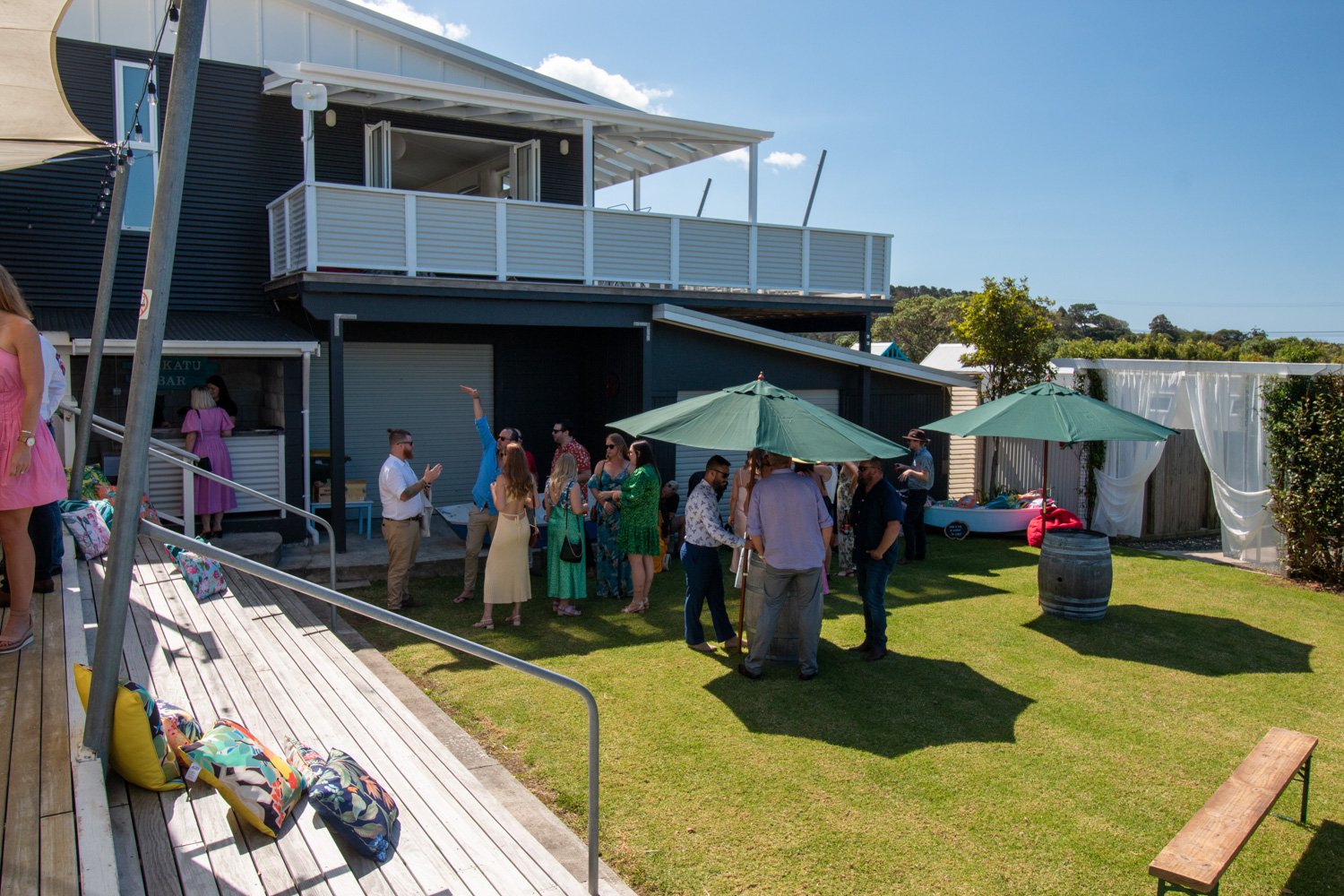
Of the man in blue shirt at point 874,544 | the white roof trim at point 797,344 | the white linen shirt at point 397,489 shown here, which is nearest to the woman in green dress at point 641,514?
the white linen shirt at point 397,489

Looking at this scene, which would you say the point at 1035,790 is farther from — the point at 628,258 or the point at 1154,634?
the point at 628,258

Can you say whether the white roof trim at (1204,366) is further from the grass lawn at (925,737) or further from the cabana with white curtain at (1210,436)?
the grass lawn at (925,737)

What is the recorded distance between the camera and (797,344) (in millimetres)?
13750

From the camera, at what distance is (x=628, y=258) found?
13008 millimetres

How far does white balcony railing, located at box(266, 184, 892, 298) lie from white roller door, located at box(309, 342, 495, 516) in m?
2.03

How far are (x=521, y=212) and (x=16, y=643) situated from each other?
29.7ft

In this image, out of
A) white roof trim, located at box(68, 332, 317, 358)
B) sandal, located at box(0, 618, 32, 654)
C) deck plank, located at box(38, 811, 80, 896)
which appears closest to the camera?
deck plank, located at box(38, 811, 80, 896)

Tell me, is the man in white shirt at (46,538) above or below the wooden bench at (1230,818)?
above

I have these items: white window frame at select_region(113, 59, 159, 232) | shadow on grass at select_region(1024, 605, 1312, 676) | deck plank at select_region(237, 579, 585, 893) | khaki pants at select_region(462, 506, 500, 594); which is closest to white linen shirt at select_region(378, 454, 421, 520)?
khaki pants at select_region(462, 506, 500, 594)

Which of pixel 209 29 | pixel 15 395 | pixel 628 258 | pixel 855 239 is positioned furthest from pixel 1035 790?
pixel 209 29

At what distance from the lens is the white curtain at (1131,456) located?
1377 centimetres

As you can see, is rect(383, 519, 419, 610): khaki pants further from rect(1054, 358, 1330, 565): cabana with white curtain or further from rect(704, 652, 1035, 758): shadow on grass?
rect(1054, 358, 1330, 565): cabana with white curtain

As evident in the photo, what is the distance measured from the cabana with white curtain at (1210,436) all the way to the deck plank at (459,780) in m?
11.6

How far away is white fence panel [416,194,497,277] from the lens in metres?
11.4
